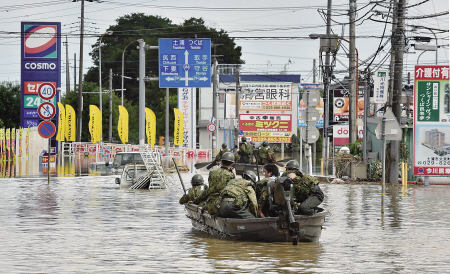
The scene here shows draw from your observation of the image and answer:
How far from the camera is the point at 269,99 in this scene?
2785 inches

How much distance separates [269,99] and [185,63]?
26679mm

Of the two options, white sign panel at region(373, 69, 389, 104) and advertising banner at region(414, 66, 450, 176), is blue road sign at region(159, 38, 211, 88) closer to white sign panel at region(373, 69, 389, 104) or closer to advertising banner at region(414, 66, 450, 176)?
white sign panel at region(373, 69, 389, 104)

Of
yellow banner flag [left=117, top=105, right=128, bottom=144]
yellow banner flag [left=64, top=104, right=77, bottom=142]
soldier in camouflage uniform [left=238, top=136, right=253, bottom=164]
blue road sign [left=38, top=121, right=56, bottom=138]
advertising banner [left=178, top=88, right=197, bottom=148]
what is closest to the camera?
blue road sign [left=38, top=121, right=56, bottom=138]

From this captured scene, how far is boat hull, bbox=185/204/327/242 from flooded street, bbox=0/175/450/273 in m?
0.16

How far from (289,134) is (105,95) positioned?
1360 inches

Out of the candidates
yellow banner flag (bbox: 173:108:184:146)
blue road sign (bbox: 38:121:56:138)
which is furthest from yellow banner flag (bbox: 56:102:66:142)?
blue road sign (bbox: 38:121:56:138)

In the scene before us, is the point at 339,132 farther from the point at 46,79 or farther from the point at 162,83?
the point at 46,79

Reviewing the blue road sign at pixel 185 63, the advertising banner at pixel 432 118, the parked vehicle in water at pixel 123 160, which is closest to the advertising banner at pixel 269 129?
the blue road sign at pixel 185 63

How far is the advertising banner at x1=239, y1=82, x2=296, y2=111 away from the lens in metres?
70.4

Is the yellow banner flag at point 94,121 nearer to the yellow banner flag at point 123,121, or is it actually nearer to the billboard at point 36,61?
the yellow banner flag at point 123,121

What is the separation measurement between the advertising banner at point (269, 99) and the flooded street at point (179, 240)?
42679mm

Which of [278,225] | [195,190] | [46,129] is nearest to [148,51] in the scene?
[46,129]

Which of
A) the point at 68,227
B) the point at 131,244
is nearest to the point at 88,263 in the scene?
the point at 131,244

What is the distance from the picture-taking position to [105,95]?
97.8 metres
